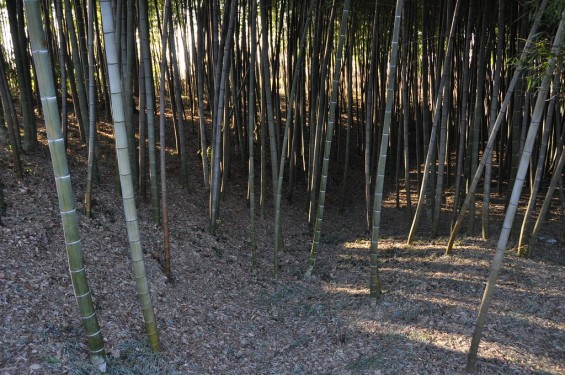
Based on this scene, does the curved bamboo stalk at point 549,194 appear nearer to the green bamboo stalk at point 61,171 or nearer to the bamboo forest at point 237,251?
the bamboo forest at point 237,251

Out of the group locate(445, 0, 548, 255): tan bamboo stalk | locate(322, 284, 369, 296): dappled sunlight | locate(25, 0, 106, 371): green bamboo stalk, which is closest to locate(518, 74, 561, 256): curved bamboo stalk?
locate(445, 0, 548, 255): tan bamboo stalk

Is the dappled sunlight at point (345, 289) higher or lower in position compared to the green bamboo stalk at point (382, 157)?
lower

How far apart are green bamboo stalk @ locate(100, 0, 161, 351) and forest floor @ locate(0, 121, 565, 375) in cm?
46

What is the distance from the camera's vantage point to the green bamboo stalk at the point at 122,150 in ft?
7.75

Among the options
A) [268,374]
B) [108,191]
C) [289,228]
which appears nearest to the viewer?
[268,374]

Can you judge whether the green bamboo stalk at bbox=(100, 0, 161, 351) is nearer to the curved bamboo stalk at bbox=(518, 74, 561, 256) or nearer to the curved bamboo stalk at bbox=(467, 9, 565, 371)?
the curved bamboo stalk at bbox=(467, 9, 565, 371)

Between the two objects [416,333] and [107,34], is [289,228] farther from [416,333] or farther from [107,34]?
[107,34]

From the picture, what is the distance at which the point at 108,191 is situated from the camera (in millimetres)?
4777

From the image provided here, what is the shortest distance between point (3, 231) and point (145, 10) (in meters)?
2.02

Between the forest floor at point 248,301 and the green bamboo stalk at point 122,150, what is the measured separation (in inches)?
18.0

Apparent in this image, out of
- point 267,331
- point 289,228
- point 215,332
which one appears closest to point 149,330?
point 215,332

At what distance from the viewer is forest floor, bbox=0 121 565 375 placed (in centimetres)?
296

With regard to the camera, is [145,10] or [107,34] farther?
[145,10]

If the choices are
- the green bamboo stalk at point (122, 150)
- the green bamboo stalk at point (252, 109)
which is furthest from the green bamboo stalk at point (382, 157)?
the green bamboo stalk at point (122, 150)
